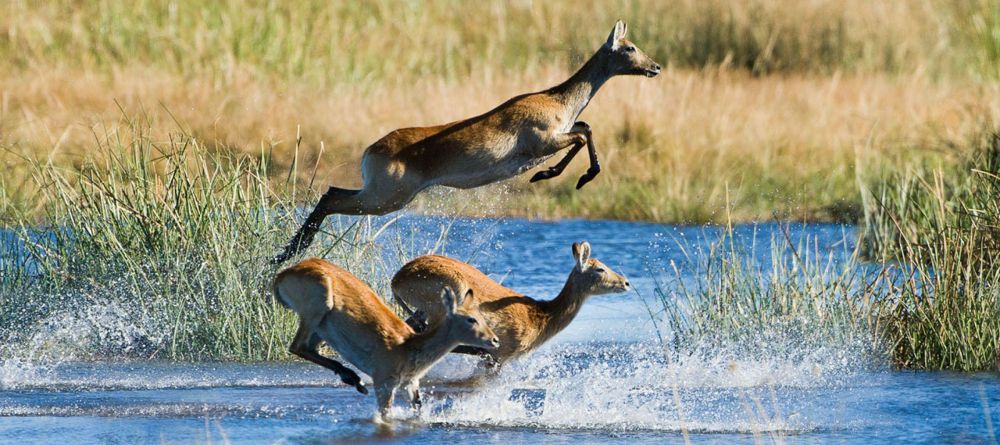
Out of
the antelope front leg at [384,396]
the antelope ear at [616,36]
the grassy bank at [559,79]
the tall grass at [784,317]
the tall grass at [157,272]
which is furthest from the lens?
the grassy bank at [559,79]

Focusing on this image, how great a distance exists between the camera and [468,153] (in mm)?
9281

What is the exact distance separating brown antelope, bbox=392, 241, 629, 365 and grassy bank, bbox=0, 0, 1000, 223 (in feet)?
20.6

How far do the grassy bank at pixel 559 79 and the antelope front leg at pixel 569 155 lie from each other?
6.62m

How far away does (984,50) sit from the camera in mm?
22594

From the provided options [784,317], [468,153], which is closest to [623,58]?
[468,153]

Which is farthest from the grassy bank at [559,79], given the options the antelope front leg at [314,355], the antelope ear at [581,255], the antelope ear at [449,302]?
the antelope ear at [449,302]

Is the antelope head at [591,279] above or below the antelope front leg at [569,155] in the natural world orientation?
below

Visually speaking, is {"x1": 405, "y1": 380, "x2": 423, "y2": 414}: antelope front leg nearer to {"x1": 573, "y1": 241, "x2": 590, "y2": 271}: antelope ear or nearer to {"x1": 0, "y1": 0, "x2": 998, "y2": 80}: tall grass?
{"x1": 573, "y1": 241, "x2": 590, "y2": 271}: antelope ear

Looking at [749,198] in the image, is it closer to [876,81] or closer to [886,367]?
[876,81]

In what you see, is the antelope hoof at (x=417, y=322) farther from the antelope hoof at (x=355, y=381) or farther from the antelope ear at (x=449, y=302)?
the antelope ear at (x=449, y=302)

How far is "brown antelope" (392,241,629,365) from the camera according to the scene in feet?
31.6

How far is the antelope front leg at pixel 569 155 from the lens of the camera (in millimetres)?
9234

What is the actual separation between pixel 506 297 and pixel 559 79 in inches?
468

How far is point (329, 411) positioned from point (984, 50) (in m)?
15.9
